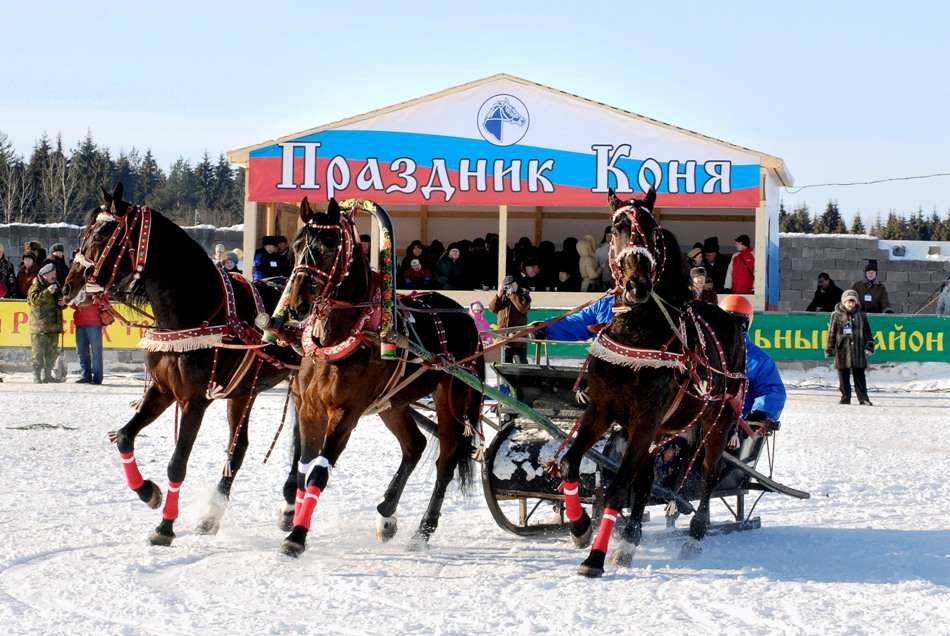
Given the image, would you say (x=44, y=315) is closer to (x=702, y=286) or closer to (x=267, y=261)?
(x=267, y=261)

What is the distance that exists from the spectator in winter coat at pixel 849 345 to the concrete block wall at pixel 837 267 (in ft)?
28.5

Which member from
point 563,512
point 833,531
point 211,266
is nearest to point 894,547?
point 833,531

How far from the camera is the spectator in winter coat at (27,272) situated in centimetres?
1820

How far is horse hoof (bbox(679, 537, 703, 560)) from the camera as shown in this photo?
21.7ft

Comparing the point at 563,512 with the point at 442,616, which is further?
the point at 563,512

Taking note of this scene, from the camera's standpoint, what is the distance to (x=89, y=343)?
1722 cm

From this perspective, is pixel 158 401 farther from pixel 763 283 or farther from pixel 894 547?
pixel 763 283

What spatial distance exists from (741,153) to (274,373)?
1352cm

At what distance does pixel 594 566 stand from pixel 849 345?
1154 cm

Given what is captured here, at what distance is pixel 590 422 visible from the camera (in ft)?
20.3

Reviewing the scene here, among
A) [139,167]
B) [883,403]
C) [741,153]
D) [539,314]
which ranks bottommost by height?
[883,403]

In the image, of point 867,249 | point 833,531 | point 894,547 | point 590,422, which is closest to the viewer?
point 590,422

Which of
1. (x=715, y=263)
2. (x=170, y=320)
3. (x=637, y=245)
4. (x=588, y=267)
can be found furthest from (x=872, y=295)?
(x=170, y=320)

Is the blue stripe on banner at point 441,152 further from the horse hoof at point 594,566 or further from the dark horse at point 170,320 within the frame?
the horse hoof at point 594,566
